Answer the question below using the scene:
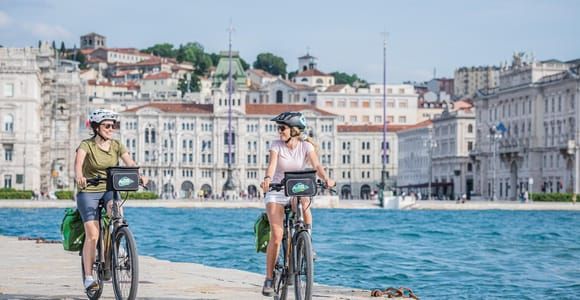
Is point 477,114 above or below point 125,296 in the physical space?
above

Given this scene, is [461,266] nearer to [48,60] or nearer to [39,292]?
[39,292]

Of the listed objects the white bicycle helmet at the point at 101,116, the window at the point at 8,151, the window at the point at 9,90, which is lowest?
the white bicycle helmet at the point at 101,116

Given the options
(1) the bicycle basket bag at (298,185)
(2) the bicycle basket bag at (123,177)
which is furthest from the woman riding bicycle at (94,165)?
(1) the bicycle basket bag at (298,185)

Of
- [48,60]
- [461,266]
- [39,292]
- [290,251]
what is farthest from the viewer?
[48,60]

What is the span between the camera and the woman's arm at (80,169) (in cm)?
1255

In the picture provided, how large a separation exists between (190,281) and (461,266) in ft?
40.3

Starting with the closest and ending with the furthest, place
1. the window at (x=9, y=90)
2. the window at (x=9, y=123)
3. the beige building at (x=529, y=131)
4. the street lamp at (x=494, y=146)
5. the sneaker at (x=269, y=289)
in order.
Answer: the sneaker at (x=269, y=289) < the window at (x=9, y=123) < the window at (x=9, y=90) < the beige building at (x=529, y=131) < the street lamp at (x=494, y=146)

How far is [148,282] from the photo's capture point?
15242 millimetres

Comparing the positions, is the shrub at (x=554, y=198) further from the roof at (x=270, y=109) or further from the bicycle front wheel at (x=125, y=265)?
the bicycle front wheel at (x=125, y=265)

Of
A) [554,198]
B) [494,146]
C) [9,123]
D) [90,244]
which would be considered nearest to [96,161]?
[90,244]

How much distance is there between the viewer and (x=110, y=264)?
1284 cm

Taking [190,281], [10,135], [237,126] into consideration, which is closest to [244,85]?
[237,126]

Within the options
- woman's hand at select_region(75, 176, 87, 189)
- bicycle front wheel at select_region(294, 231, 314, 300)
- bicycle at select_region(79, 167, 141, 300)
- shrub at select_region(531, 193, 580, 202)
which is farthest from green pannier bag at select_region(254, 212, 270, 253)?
shrub at select_region(531, 193, 580, 202)

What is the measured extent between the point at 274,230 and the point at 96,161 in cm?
181
